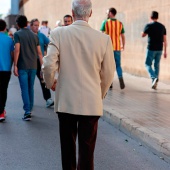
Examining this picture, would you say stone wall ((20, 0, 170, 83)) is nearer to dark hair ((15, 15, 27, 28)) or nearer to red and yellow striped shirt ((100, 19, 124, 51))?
red and yellow striped shirt ((100, 19, 124, 51))

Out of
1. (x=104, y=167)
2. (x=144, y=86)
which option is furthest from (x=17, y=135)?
(x=144, y=86)

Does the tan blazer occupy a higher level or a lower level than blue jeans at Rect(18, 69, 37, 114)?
higher

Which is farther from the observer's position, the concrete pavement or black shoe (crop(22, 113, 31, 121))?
black shoe (crop(22, 113, 31, 121))

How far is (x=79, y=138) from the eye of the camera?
4.66 metres

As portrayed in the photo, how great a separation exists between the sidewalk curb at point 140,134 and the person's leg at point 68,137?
200 cm

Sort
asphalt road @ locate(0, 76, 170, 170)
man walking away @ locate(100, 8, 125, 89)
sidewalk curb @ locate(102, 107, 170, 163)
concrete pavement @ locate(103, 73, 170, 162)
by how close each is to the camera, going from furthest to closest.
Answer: man walking away @ locate(100, 8, 125, 89) → concrete pavement @ locate(103, 73, 170, 162) → sidewalk curb @ locate(102, 107, 170, 163) → asphalt road @ locate(0, 76, 170, 170)

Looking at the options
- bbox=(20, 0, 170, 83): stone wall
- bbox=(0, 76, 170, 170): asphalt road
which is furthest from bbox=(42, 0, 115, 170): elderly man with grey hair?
bbox=(20, 0, 170, 83): stone wall

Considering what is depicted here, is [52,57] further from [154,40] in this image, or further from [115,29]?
[154,40]

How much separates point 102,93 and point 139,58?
1092cm

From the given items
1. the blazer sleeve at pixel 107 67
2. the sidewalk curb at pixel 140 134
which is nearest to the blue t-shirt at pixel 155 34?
the sidewalk curb at pixel 140 134

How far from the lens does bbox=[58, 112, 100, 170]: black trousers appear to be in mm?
4633

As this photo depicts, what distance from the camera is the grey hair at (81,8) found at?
15.2 ft

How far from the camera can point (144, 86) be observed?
13.3m

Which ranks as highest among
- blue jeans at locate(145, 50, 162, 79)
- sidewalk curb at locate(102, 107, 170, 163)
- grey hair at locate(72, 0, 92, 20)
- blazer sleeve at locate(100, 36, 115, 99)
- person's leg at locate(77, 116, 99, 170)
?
grey hair at locate(72, 0, 92, 20)
